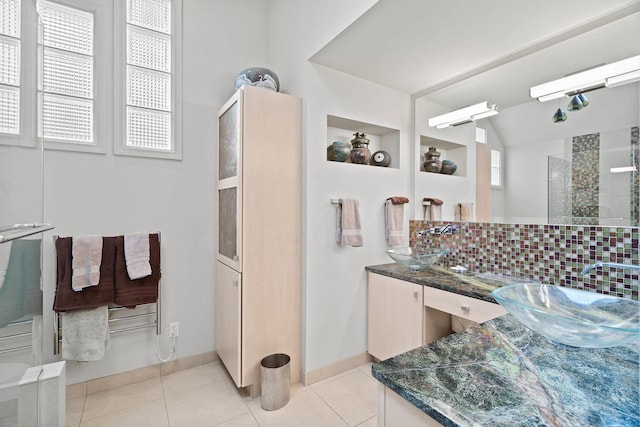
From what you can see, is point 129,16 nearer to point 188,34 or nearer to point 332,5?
point 188,34

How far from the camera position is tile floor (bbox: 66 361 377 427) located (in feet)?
5.78

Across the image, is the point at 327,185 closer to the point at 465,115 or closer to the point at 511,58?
the point at 465,115

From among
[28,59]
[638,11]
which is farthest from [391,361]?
[638,11]

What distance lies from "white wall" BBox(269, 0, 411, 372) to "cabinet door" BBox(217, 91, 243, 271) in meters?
0.48

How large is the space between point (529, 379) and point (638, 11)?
→ 199cm

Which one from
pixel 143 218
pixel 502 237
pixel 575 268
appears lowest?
pixel 575 268

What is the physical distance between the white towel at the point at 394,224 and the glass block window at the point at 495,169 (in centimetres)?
74

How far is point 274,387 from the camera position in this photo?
187 centimetres

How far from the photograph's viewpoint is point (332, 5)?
6.15 feet

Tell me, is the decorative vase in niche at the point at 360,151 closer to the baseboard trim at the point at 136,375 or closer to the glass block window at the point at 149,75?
the glass block window at the point at 149,75

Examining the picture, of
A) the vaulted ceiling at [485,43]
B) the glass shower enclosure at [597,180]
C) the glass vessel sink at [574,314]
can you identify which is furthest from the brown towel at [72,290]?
the glass shower enclosure at [597,180]

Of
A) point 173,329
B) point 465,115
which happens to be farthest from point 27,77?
point 465,115

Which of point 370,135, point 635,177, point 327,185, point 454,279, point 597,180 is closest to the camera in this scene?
point 635,177

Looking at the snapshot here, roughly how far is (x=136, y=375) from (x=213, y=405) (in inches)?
28.1
